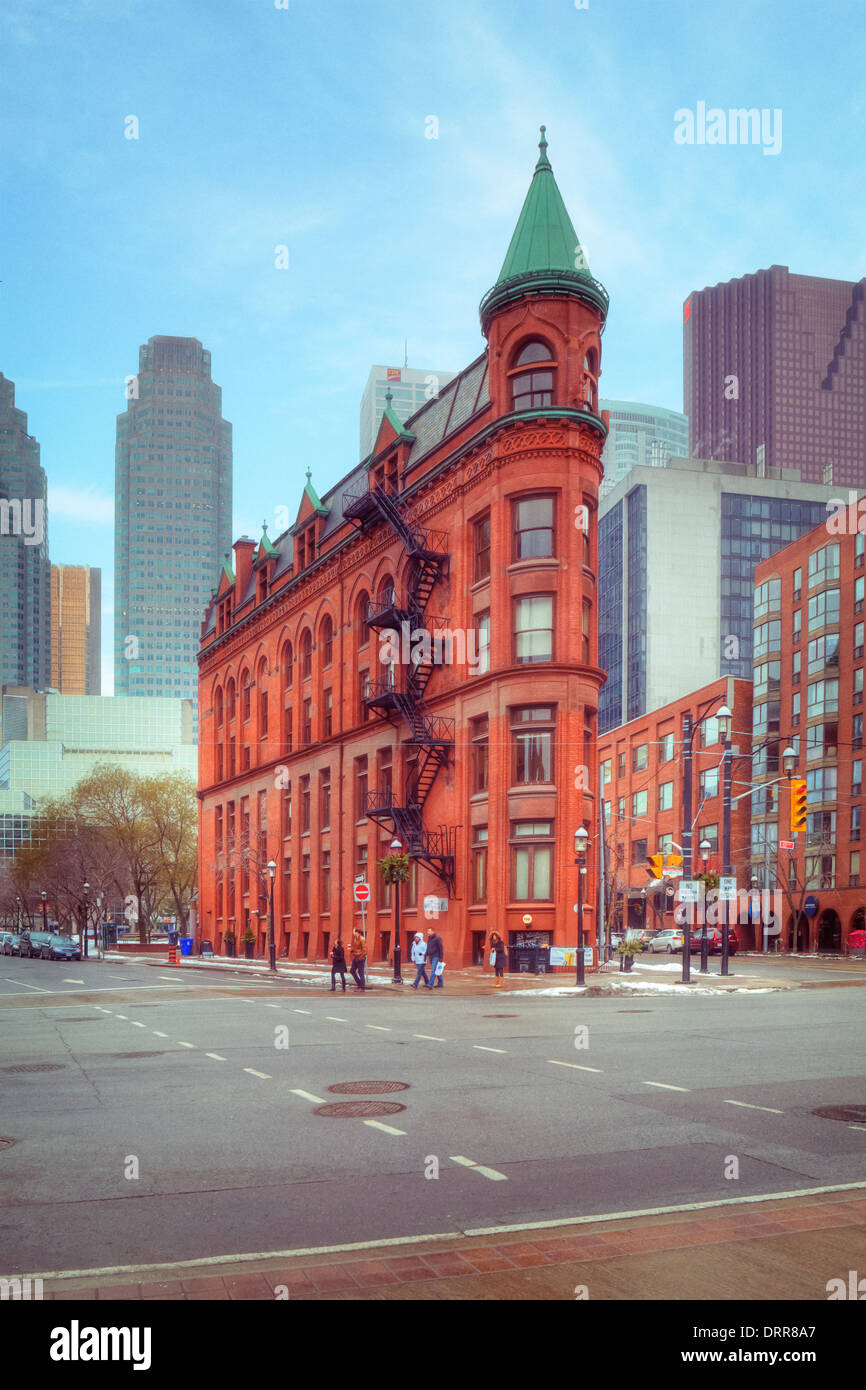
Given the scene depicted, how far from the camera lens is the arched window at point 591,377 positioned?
144 ft

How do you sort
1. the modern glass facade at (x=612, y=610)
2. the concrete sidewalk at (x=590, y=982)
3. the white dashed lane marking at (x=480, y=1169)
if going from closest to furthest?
the white dashed lane marking at (x=480, y=1169) < the concrete sidewalk at (x=590, y=982) < the modern glass facade at (x=612, y=610)

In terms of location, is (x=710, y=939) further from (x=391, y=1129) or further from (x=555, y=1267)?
(x=555, y=1267)

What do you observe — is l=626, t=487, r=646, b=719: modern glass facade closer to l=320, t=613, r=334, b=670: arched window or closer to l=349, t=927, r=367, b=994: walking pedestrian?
l=320, t=613, r=334, b=670: arched window

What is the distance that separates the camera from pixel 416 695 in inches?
1913

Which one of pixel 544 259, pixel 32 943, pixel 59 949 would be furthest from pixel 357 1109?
pixel 32 943

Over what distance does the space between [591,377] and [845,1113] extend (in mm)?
36350

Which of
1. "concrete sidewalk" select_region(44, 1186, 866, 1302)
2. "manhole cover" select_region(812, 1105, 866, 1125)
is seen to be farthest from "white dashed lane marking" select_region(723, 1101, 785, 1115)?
"concrete sidewalk" select_region(44, 1186, 866, 1302)

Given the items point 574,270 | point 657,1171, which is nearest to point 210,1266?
point 657,1171

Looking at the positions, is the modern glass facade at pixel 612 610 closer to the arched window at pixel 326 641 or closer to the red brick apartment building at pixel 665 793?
the red brick apartment building at pixel 665 793

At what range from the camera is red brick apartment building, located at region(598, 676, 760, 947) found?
289 feet

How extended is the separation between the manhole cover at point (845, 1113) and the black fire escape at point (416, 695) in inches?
1291

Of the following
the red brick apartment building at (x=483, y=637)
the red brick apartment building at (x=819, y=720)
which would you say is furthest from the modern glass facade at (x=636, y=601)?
the red brick apartment building at (x=483, y=637)

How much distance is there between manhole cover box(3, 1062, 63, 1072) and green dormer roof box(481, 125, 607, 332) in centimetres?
3380

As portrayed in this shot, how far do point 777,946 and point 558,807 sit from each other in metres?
46.9
